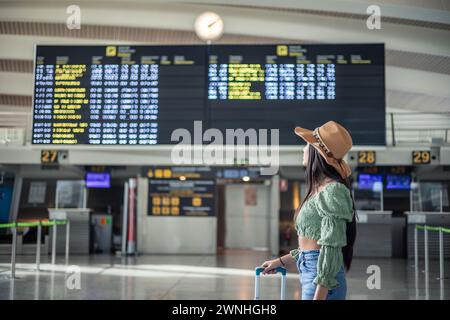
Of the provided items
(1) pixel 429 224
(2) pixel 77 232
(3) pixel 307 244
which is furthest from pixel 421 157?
(3) pixel 307 244

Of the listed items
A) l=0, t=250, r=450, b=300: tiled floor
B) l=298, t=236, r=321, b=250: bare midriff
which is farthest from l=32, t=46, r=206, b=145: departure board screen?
l=298, t=236, r=321, b=250: bare midriff

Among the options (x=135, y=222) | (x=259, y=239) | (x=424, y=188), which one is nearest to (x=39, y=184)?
(x=135, y=222)

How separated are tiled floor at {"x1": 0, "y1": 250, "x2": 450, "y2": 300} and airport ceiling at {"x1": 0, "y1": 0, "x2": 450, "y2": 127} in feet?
12.4

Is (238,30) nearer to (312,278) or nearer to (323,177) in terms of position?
(323,177)

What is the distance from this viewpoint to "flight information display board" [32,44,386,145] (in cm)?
763

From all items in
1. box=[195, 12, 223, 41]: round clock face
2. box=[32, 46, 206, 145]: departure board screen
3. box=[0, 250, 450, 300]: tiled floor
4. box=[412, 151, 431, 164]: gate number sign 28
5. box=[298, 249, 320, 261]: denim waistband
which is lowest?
box=[0, 250, 450, 300]: tiled floor

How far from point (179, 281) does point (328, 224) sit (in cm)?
576

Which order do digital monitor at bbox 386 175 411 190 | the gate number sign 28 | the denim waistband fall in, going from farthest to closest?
digital monitor at bbox 386 175 411 190 < the gate number sign 28 < the denim waistband

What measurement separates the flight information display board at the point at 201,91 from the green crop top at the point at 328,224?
16.8 ft

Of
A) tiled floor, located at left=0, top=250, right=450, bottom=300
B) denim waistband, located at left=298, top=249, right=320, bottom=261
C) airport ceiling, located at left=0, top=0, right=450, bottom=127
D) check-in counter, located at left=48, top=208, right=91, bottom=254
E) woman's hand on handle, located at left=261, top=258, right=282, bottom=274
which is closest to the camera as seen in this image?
denim waistband, located at left=298, top=249, right=320, bottom=261

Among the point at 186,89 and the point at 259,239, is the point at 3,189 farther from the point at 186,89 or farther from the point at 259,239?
the point at 186,89

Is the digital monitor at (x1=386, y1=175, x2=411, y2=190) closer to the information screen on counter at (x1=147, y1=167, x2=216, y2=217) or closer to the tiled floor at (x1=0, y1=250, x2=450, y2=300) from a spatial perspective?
the tiled floor at (x1=0, y1=250, x2=450, y2=300)

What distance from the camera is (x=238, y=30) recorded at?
13398mm
